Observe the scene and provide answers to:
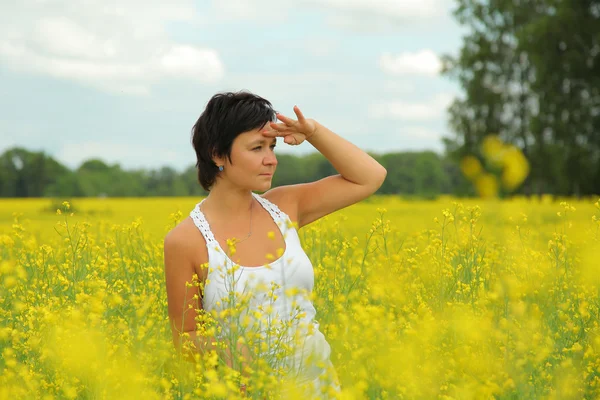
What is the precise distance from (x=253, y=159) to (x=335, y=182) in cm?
52

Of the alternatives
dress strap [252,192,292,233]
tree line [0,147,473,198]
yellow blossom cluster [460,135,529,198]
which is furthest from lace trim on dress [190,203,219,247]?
tree line [0,147,473,198]

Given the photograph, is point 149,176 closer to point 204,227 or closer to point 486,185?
point 204,227

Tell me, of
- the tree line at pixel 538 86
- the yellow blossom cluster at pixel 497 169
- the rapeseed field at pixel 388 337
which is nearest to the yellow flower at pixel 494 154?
the yellow blossom cluster at pixel 497 169

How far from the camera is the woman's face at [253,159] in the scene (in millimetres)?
2766

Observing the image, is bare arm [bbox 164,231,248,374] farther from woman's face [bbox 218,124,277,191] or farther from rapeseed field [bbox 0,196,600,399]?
woman's face [bbox 218,124,277,191]

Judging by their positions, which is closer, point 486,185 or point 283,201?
point 486,185

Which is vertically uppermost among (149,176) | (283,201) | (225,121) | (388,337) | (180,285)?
(149,176)

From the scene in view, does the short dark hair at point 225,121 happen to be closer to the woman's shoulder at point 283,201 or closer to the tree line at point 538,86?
the woman's shoulder at point 283,201

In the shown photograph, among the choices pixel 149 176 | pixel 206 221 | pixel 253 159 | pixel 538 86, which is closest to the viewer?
pixel 253 159

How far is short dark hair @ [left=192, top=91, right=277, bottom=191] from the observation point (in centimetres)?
276

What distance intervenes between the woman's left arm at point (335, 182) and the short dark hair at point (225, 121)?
→ 0.24 meters

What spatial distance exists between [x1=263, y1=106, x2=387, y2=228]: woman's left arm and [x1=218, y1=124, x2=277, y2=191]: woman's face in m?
0.20

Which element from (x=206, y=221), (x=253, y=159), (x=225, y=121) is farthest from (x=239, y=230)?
(x=225, y=121)

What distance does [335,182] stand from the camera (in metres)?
3.13
